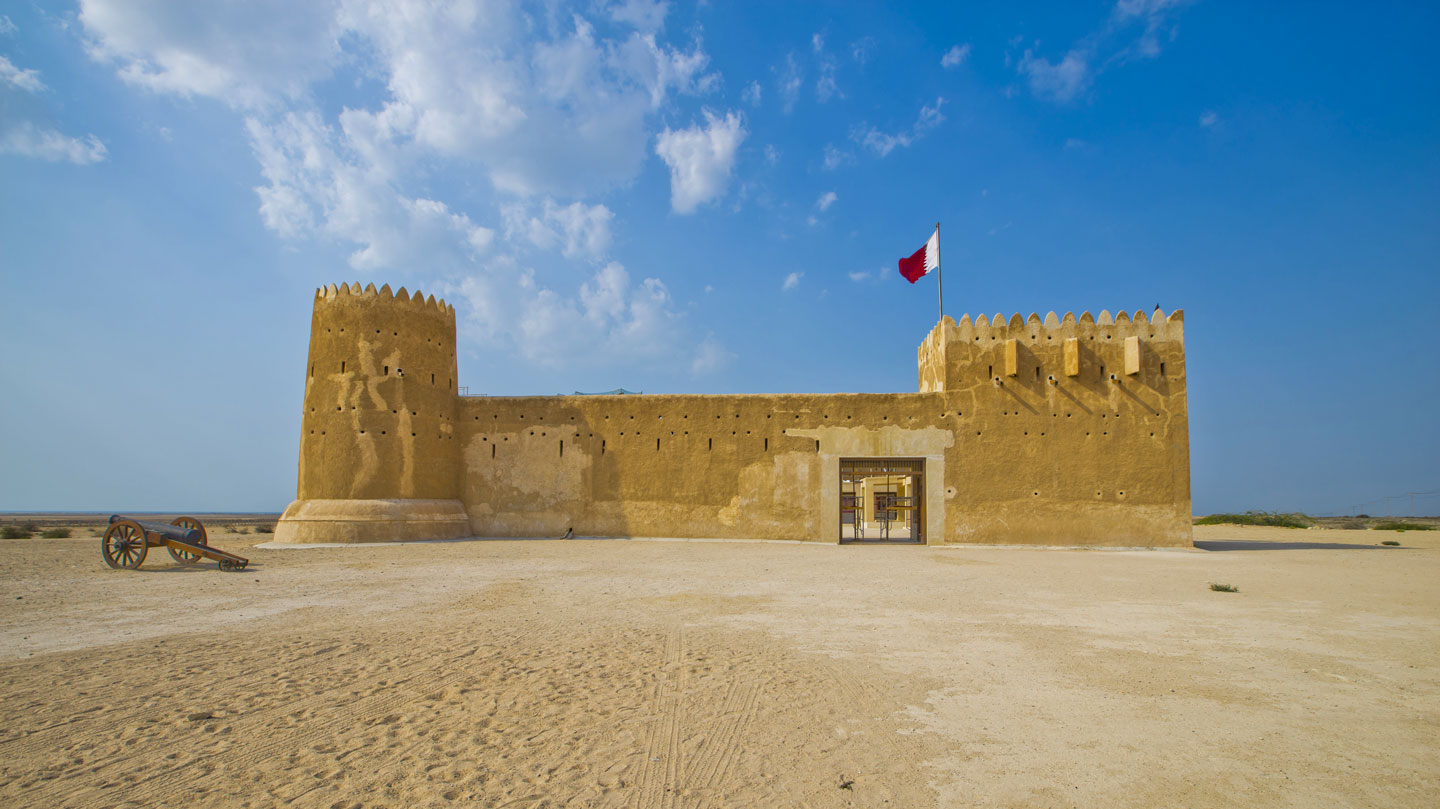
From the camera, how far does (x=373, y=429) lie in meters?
17.9

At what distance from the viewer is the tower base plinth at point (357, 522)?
55.7 feet

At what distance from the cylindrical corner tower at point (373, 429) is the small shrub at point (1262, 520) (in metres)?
39.0

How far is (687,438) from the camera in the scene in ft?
62.0

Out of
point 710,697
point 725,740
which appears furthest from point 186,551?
point 725,740

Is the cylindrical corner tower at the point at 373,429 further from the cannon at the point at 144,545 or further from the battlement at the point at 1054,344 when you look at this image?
the battlement at the point at 1054,344

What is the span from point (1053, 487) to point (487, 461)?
15366 millimetres

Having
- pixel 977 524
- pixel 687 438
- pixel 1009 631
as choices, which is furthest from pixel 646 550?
pixel 1009 631

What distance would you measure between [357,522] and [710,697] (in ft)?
50.9

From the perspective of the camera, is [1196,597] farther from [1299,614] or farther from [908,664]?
[908,664]

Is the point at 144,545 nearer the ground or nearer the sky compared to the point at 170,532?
nearer the ground

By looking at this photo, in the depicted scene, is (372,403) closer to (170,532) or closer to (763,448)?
(170,532)

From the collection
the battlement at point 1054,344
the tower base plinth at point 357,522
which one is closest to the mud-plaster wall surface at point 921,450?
the battlement at point 1054,344

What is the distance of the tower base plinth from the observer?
1698 centimetres

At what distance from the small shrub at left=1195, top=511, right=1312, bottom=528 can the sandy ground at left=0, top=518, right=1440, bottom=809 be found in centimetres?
3261
